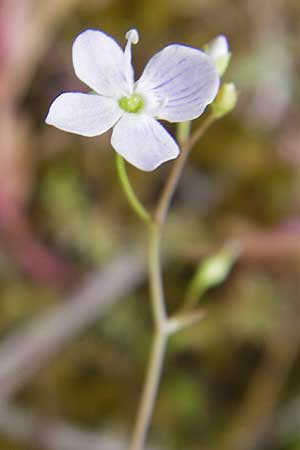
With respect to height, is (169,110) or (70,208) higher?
(70,208)

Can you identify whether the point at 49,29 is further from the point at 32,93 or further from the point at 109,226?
the point at 109,226

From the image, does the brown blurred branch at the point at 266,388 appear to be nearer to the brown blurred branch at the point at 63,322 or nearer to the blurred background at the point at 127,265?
the blurred background at the point at 127,265

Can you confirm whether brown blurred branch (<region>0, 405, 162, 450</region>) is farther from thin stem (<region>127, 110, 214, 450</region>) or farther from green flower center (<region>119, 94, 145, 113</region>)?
green flower center (<region>119, 94, 145, 113</region>)

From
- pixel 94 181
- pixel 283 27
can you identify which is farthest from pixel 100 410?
pixel 283 27

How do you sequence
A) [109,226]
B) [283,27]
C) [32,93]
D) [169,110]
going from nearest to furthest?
1. [169,110]
2. [109,226]
3. [32,93]
4. [283,27]

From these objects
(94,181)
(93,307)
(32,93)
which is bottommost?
(93,307)

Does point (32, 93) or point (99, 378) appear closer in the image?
point (99, 378)

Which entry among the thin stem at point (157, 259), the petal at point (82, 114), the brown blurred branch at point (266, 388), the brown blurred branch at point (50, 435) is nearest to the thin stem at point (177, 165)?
the thin stem at point (157, 259)

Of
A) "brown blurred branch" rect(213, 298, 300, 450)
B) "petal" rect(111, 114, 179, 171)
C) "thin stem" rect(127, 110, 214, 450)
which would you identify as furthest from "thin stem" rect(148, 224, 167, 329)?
"brown blurred branch" rect(213, 298, 300, 450)

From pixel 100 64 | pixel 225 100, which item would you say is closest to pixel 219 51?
pixel 225 100
